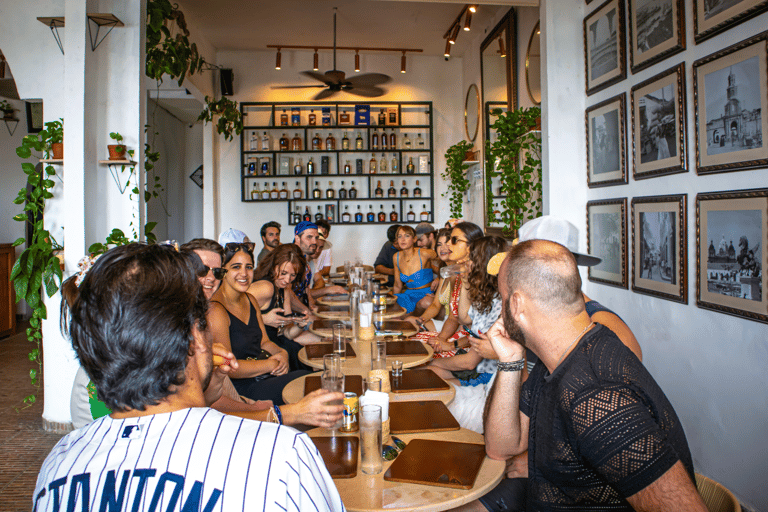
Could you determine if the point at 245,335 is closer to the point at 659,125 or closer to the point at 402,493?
the point at 402,493

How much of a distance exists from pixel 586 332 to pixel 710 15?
6.55 feet

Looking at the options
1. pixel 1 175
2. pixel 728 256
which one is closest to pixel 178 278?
pixel 728 256

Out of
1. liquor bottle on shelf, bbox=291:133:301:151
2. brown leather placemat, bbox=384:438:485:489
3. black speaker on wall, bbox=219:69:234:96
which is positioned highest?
black speaker on wall, bbox=219:69:234:96

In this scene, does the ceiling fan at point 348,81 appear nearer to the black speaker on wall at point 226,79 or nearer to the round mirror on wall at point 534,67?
the black speaker on wall at point 226,79

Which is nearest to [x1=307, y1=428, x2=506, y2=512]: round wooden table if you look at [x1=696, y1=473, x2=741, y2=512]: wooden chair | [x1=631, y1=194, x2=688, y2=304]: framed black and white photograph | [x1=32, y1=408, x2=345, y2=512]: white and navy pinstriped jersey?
[x1=32, y1=408, x2=345, y2=512]: white and navy pinstriped jersey

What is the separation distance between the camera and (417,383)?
235 centimetres

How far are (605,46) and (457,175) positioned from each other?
411cm

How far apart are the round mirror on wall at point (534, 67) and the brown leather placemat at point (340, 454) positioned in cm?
427

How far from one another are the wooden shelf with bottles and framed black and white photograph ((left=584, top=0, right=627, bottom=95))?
4.42 m

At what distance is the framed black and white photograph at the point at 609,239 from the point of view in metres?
3.30

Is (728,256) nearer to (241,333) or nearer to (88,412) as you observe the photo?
(241,333)

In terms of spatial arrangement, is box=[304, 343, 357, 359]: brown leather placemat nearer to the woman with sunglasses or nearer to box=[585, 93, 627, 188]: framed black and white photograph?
the woman with sunglasses

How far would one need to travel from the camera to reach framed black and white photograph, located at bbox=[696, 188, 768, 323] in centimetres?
221

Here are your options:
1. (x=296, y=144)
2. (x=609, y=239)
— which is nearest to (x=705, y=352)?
(x=609, y=239)
